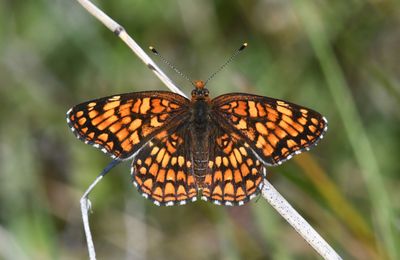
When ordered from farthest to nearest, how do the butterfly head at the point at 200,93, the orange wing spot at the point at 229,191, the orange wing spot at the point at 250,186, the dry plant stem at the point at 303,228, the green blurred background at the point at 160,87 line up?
the green blurred background at the point at 160,87
the butterfly head at the point at 200,93
the orange wing spot at the point at 229,191
the orange wing spot at the point at 250,186
the dry plant stem at the point at 303,228

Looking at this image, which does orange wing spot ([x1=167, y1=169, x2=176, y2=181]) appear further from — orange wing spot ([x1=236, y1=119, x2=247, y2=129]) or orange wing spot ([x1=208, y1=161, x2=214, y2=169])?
orange wing spot ([x1=236, y1=119, x2=247, y2=129])

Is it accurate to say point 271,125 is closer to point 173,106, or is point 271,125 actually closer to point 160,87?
point 173,106

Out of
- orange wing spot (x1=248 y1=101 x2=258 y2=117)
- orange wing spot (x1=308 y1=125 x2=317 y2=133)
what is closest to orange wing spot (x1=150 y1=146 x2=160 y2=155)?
orange wing spot (x1=248 y1=101 x2=258 y2=117)

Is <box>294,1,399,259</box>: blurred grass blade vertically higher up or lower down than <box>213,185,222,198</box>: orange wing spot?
lower down

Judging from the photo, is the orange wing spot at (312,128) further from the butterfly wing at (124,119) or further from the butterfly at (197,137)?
the butterfly wing at (124,119)

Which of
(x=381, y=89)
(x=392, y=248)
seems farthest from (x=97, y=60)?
(x=392, y=248)

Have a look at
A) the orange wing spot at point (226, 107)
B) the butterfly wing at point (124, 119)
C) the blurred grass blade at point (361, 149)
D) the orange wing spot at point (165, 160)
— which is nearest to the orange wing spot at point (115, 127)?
the butterfly wing at point (124, 119)

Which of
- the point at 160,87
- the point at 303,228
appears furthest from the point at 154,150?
the point at 160,87

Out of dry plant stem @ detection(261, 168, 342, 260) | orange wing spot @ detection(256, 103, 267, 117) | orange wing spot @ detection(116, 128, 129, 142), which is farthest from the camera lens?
orange wing spot @ detection(256, 103, 267, 117)
